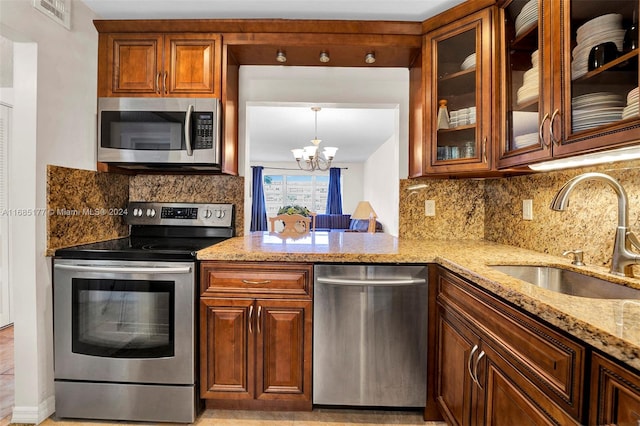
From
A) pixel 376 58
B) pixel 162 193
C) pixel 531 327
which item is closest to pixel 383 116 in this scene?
pixel 376 58

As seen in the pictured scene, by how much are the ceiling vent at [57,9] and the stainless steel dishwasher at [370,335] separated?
1.91 metres

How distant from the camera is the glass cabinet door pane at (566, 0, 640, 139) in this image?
1.04 metres

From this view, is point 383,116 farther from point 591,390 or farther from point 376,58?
point 591,390

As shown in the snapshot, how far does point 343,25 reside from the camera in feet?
6.47

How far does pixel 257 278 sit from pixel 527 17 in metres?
1.77

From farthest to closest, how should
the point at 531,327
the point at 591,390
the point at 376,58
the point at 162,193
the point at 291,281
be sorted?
the point at 162,193 → the point at 376,58 → the point at 291,281 → the point at 531,327 → the point at 591,390

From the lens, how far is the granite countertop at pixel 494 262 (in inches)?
29.2

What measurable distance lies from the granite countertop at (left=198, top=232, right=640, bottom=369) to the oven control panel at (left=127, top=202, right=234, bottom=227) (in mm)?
207

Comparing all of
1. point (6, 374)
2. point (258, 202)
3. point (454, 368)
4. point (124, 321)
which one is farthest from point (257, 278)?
point (258, 202)

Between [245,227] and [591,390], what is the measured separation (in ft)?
6.76

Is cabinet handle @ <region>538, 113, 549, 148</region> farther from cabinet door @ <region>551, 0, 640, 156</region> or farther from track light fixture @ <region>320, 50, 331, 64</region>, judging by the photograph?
track light fixture @ <region>320, 50, 331, 64</region>

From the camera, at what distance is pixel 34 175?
1.67m

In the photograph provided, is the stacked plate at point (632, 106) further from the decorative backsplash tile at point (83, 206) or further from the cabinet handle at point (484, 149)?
the decorative backsplash tile at point (83, 206)

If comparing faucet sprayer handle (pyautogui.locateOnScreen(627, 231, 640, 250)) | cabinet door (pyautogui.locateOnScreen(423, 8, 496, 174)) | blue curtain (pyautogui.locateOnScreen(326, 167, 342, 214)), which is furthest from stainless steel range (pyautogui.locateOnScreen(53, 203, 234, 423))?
blue curtain (pyautogui.locateOnScreen(326, 167, 342, 214))
